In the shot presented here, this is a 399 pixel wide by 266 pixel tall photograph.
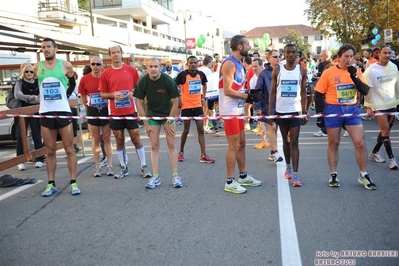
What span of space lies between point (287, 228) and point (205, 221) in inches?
34.7

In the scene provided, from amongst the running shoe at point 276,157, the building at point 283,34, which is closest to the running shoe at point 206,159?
the running shoe at point 276,157

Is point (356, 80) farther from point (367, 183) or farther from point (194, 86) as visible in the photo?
point (194, 86)

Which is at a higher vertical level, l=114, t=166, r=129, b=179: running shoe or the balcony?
the balcony

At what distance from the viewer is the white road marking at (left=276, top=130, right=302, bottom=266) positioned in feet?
11.8

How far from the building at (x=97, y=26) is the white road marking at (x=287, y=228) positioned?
27.7 feet

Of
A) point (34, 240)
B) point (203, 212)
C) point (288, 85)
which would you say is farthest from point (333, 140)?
point (34, 240)

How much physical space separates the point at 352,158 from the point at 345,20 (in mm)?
30400

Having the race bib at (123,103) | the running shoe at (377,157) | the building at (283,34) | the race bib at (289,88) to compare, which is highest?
the building at (283,34)

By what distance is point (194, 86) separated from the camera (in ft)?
27.9

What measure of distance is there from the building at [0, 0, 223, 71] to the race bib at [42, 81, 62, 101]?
5928 millimetres

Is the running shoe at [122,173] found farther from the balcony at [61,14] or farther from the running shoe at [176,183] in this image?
the balcony at [61,14]

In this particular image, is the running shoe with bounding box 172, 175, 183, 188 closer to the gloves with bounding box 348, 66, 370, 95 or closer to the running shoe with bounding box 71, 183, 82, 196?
the running shoe with bounding box 71, 183, 82, 196

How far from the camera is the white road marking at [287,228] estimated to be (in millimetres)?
3596

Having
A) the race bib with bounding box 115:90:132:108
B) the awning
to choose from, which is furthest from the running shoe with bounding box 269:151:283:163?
the awning
